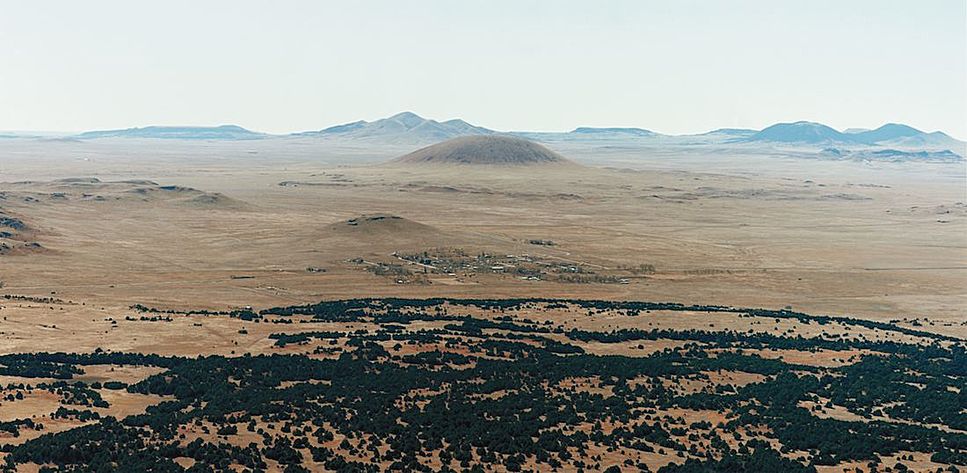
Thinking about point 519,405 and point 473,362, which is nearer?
point 519,405

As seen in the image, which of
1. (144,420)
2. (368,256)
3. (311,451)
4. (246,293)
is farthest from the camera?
(368,256)

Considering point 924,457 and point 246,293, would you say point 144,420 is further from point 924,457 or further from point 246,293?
point 246,293

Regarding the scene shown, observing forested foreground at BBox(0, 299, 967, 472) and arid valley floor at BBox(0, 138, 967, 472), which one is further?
arid valley floor at BBox(0, 138, 967, 472)

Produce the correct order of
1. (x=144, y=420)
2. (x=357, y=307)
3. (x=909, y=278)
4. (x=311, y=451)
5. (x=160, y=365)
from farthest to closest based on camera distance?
(x=909, y=278) → (x=357, y=307) → (x=160, y=365) → (x=144, y=420) → (x=311, y=451)

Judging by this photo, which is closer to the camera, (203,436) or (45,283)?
(203,436)

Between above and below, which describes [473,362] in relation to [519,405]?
below

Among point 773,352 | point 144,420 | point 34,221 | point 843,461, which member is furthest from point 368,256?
point 843,461

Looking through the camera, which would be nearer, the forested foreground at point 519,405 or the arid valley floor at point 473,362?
the forested foreground at point 519,405

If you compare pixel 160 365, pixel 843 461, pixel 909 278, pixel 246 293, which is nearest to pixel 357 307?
pixel 246 293
